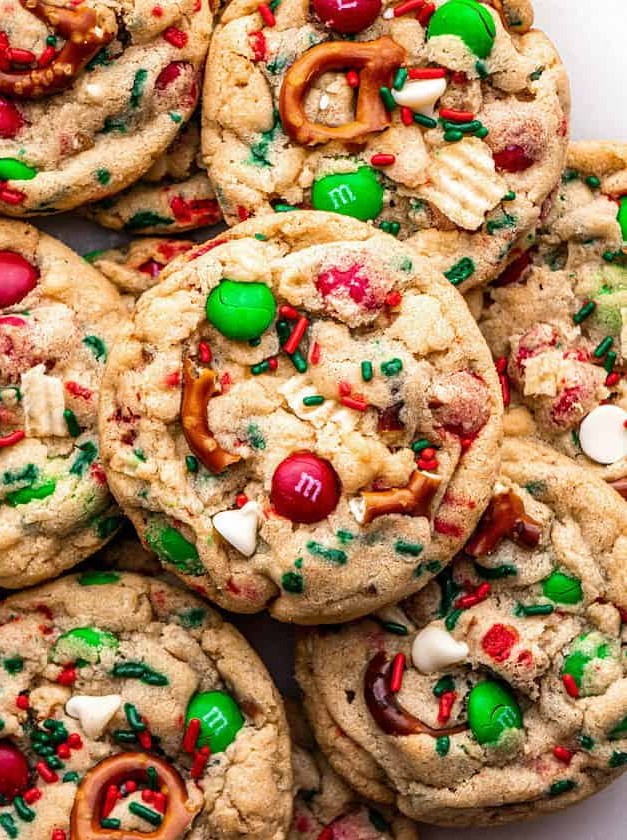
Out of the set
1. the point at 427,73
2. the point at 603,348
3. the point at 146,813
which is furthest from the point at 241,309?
the point at 146,813

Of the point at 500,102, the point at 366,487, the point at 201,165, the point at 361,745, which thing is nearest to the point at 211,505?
the point at 366,487

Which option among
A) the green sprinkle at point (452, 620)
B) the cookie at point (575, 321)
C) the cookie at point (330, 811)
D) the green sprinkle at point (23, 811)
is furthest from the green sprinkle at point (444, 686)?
the green sprinkle at point (23, 811)

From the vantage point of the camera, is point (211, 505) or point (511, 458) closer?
point (211, 505)

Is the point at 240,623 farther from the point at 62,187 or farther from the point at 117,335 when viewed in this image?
the point at 62,187

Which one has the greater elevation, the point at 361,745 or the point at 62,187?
the point at 62,187

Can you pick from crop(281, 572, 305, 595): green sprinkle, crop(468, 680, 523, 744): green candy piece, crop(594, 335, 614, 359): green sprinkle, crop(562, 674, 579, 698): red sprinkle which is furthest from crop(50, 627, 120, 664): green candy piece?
crop(594, 335, 614, 359): green sprinkle

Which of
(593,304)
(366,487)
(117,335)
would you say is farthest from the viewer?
(593,304)

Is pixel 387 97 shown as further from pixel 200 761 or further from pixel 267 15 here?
pixel 200 761
